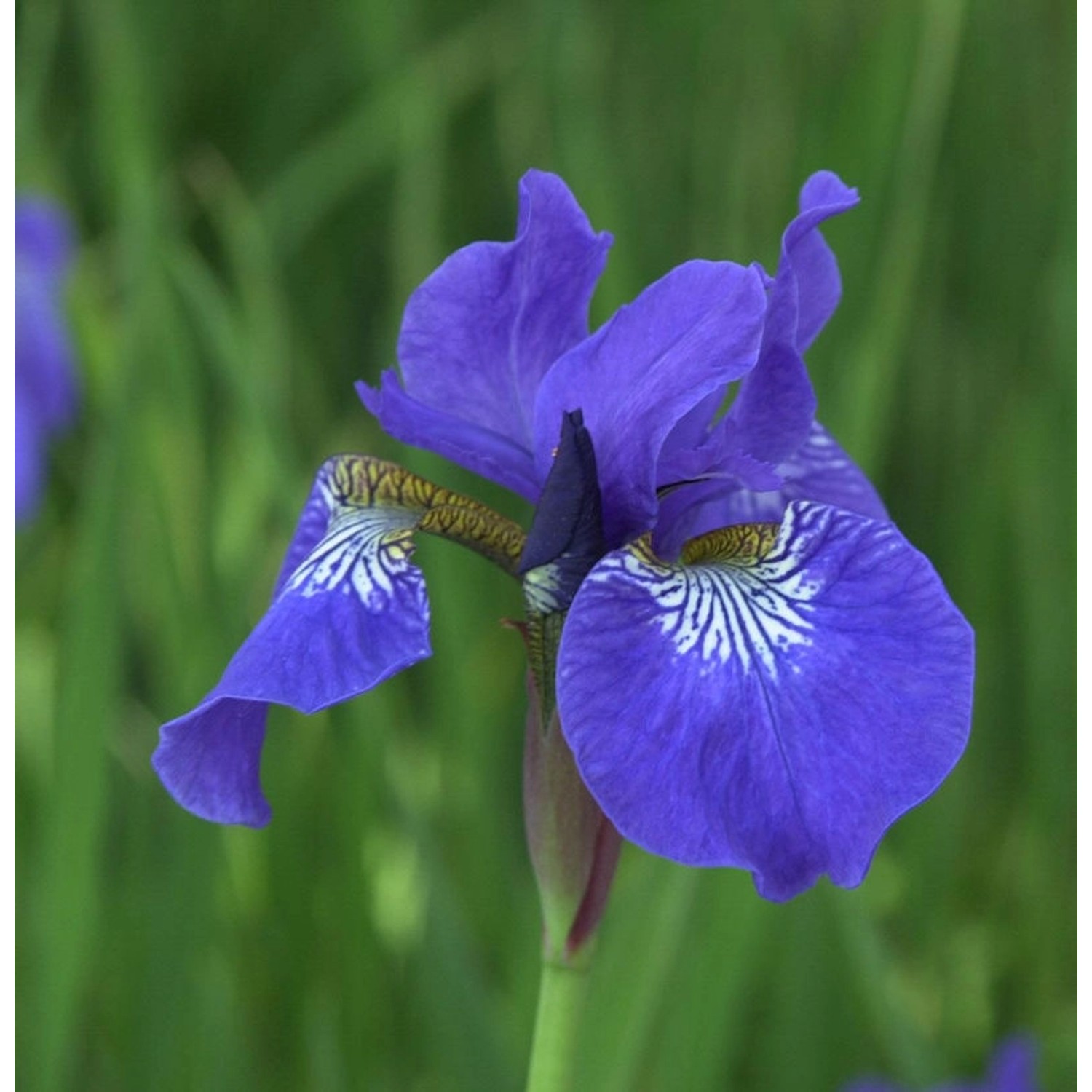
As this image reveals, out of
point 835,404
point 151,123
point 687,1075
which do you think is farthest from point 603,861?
point 151,123

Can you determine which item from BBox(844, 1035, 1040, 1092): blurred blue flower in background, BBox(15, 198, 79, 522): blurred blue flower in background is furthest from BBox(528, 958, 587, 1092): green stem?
BBox(15, 198, 79, 522): blurred blue flower in background

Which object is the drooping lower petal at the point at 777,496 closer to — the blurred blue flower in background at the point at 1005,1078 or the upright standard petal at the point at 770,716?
the upright standard petal at the point at 770,716

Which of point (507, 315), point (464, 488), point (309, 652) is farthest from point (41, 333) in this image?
point (309, 652)

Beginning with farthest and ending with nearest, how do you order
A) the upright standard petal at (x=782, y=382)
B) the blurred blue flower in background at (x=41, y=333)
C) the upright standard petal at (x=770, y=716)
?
the blurred blue flower in background at (x=41, y=333)
the upright standard petal at (x=782, y=382)
the upright standard petal at (x=770, y=716)

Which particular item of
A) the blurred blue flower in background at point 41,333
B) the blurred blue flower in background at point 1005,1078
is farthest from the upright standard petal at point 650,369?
the blurred blue flower in background at point 41,333

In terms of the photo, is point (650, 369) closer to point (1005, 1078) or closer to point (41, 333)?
point (1005, 1078)

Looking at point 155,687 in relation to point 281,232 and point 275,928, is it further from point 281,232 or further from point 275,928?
point 281,232
